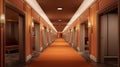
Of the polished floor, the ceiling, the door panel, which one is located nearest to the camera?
the polished floor

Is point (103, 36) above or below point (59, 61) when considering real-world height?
above

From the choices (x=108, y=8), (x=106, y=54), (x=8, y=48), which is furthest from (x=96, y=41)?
(x=8, y=48)

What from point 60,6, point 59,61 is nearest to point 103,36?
point 59,61

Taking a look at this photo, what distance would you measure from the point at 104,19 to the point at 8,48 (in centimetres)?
591

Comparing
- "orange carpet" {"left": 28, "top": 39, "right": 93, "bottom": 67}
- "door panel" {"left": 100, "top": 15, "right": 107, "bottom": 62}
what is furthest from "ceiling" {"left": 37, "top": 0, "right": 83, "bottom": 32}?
"orange carpet" {"left": 28, "top": 39, "right": 93, "bottom": 67}

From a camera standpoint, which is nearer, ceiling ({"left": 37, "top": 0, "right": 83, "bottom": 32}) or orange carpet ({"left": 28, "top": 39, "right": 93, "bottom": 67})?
orange carpet ({"left": 28, "top": 39, "right": 93, "bottom": 67})

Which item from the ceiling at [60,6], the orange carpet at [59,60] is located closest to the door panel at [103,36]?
the orange carpet at [59,60]

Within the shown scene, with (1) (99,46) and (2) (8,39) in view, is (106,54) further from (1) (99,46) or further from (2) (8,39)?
(2) (8,39)

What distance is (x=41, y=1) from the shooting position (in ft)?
34.3

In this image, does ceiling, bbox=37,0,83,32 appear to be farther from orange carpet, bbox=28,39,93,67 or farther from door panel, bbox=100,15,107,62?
orange carpet, bbox=28,39,93,67

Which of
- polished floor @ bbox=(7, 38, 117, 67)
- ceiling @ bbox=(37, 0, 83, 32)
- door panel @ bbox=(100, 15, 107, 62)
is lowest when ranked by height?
polished floor @ bbox=(7, 38, 117, 67)

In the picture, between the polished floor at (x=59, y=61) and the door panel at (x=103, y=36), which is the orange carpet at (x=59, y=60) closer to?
the polished floor at (x=59, y=61)

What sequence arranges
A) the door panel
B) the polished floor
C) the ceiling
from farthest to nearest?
the ceiling → the door panel → the polished floor

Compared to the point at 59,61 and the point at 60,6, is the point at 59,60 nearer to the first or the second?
the point at 59,61
